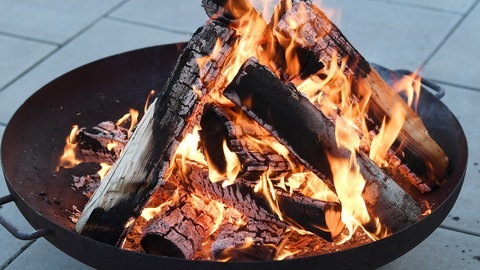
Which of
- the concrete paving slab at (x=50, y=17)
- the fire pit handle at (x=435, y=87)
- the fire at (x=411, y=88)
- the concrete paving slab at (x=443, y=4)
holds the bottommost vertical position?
the concrete paving slab at (x=50, y=17)

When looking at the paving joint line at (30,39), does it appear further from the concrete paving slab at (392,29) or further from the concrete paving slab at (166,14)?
the concrete paving slab at (392,29)

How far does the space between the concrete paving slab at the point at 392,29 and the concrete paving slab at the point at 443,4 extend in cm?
6

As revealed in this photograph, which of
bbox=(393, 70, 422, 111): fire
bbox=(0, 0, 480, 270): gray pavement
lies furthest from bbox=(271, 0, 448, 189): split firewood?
bbox=(0, 0, 480, 270): gray pavement

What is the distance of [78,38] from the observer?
3.99m

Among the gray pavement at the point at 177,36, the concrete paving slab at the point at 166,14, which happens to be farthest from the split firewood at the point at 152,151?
the concrete paving slab at the point at 166,14

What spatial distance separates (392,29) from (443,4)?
0.46 m

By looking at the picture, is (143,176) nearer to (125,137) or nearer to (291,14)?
(125,137)

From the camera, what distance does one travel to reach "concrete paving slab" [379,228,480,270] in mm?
2496

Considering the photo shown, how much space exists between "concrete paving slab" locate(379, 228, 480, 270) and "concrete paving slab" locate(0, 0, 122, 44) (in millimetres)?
2281

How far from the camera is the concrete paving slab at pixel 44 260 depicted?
8.25 ft

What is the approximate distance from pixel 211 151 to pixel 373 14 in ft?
7.65

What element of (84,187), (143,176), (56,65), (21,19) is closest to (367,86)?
(143,176)

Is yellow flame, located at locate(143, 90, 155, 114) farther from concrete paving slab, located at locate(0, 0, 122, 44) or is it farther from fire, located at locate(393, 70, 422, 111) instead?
concrete paving slab, located at locate(0, 0, 122, 44)

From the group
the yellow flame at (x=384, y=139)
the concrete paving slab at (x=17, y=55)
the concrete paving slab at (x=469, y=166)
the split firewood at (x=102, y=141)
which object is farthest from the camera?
the concrete paving slab at (x=17, y=55)
